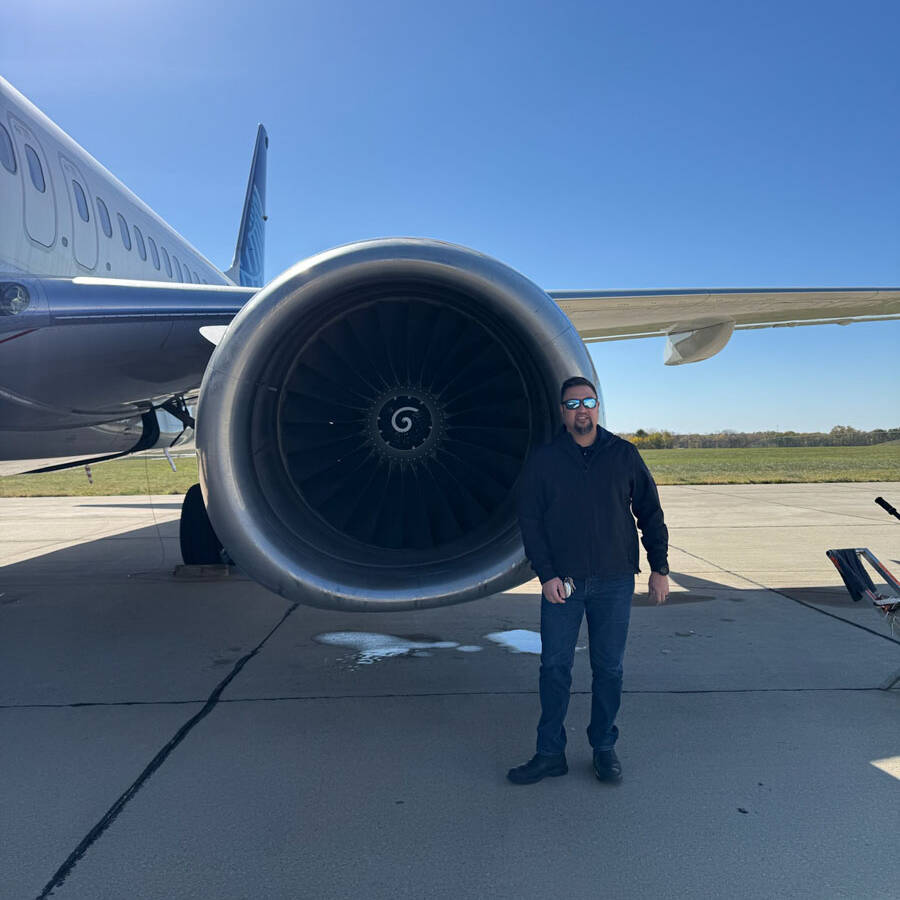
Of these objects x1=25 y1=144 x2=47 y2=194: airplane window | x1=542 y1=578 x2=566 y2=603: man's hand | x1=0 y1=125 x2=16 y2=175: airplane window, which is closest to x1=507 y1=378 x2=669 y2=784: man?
x1=542 y1=578 x2=566 y2=603: man's hand

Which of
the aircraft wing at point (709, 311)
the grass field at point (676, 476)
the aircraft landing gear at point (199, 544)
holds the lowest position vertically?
the grass field at point (676, 476)

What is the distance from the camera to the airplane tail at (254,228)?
604 inches

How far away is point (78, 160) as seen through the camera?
5.45 meters

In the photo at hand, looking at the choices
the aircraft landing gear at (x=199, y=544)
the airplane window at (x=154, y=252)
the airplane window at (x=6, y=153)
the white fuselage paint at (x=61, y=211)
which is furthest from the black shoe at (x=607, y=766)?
the airplane window at (x=154, y=252)

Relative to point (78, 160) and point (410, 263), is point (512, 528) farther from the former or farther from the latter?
point (78, 160)

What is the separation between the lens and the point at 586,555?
2834 millimetres

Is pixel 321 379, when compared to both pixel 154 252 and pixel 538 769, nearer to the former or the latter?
pixel 538 769

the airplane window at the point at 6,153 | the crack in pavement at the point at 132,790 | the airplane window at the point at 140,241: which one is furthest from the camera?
the airplane window at the point at 140,241

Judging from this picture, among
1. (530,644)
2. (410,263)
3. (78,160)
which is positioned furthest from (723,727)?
(78,160)

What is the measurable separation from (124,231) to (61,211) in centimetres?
109

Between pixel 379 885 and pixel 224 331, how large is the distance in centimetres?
232

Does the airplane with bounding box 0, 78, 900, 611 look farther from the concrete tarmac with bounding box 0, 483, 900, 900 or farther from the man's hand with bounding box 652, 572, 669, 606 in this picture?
the concrete tarmac with bounding box 0, 483, 900, 900

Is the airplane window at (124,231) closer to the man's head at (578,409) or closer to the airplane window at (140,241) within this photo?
the airplane window at (140,241)

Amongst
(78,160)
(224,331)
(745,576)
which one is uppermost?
(78,160)
